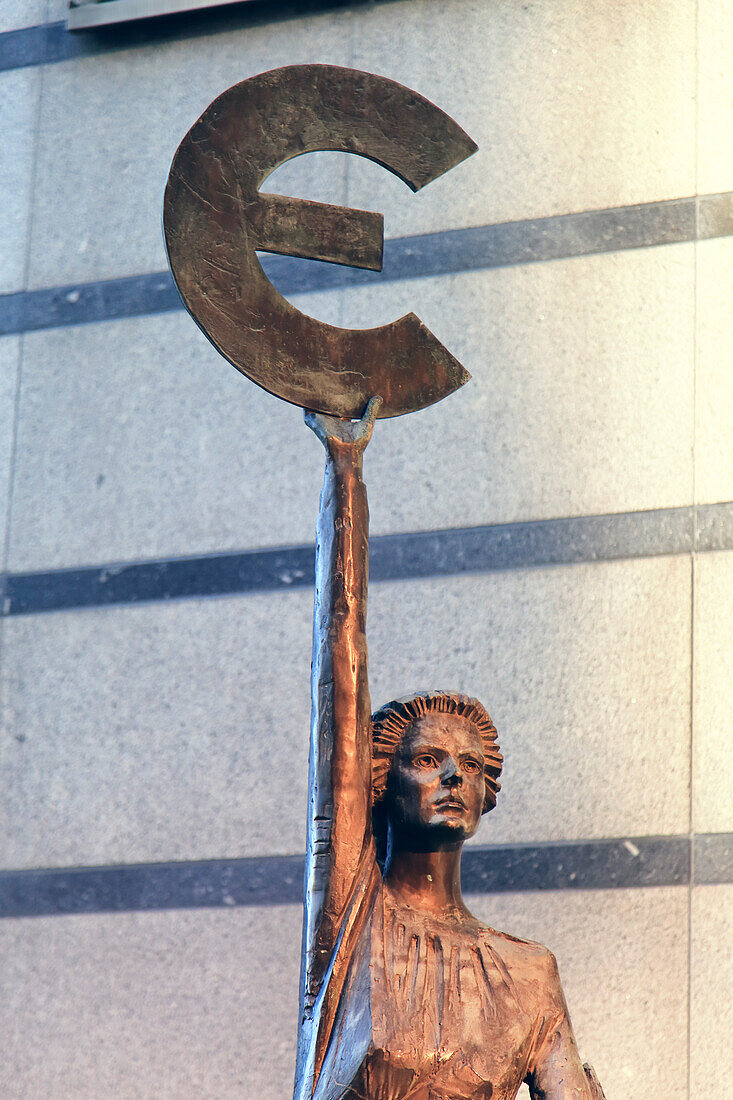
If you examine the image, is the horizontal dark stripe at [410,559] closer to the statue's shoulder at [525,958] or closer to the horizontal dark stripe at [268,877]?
the horizontal dark stripe at [268,877]

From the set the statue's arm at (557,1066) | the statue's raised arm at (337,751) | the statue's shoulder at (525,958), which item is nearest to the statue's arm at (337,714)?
the statue's raised arm at (337,751)

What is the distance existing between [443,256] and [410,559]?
93 centimetres

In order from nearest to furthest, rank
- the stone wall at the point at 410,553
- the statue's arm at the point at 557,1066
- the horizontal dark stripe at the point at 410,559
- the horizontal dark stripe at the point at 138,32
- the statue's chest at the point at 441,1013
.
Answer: the statue's chest at the point at 441,1013 < the statue's arm at the point at 557,1066 < the stone wall at the point at 410,553 < the horizontal dark stripe at the point at 410,559 < the horizontal dark stripe at the point at 138,32

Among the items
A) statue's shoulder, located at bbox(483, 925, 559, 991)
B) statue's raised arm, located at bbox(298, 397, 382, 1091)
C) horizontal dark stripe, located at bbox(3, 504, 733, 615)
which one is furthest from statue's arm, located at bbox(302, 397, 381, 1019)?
horizontal dark stripe, located at bbox(3, 504, 733, 615)

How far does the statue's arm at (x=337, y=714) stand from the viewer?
3.94 m

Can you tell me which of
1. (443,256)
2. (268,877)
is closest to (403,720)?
(268,877)

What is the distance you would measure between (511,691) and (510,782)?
0.25 m

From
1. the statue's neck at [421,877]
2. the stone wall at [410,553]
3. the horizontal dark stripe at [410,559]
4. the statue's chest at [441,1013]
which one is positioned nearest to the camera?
the statue's chest at [441,1013]

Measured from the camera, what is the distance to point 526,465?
19.7 feet

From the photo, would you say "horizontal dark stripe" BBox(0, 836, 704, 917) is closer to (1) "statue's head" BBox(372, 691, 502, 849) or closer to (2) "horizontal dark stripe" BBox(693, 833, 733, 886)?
(2) "horizontal dark stripe" BBox(693, 833, 733, 886)

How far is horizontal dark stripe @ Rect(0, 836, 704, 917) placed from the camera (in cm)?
552

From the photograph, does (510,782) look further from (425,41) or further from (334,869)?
(425,41)

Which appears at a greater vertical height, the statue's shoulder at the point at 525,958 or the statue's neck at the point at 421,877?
the statue's neck at the point at 421,877

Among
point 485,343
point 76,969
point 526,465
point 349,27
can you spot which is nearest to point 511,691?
point 526,465
